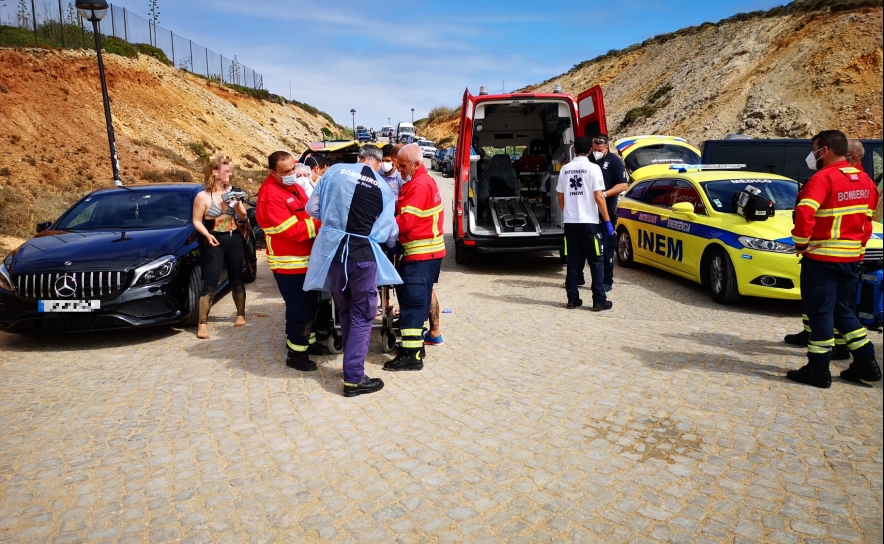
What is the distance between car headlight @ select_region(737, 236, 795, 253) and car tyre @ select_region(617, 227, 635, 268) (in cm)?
286

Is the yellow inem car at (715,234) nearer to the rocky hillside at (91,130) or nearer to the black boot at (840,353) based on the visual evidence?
the black boot at (840,353)

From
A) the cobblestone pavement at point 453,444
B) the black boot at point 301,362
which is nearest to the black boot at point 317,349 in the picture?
the cobblestone pavement at point 453,444

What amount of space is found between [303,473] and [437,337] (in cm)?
269

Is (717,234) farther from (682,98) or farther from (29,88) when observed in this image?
(682,98)

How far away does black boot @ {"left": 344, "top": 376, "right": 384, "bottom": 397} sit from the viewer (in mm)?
5016

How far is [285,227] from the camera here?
17.8 ft

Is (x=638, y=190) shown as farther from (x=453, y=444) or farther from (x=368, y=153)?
(x=453, y=444)

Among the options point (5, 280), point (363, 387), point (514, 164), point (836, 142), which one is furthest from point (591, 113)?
point (5, 280)

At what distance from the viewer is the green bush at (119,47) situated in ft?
117

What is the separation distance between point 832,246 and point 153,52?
146 feet

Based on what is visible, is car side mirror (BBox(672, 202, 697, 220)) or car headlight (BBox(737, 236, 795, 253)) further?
car side mirror (BBox(672, 202, 697, 220))

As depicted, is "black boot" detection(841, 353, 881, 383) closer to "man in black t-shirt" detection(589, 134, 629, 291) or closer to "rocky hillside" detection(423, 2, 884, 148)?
"man in black t-shirt" detection(589, 134, 629, 291)

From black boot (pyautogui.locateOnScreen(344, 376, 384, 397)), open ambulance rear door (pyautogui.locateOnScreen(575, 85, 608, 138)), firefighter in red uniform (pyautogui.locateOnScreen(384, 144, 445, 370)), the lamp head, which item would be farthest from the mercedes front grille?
the lamp head

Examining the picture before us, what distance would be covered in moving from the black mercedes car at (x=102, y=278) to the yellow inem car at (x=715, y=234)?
6.21 meters
